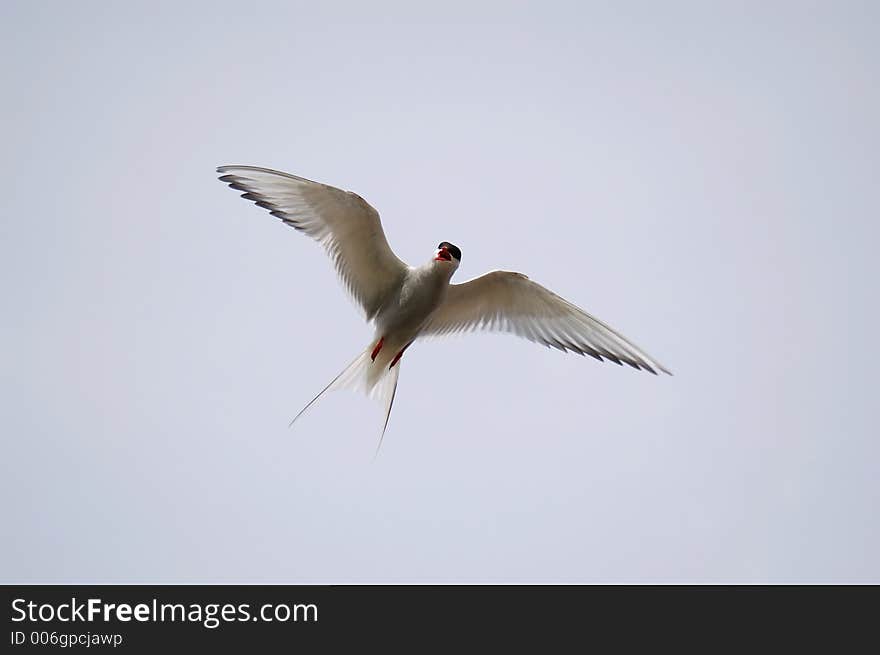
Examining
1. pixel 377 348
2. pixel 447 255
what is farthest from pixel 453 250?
pixel 377 348

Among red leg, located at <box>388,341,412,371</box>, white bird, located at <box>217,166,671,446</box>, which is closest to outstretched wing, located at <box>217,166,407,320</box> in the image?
white bird, located at <box>217,166,671,446</box>

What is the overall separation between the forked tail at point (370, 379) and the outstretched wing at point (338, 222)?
0.42 meters

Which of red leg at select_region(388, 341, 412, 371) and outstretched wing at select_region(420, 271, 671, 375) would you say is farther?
red leg at select_region(388, 341, 412, 371)

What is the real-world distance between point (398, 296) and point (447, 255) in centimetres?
57

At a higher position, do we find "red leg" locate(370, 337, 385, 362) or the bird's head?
the bird's head

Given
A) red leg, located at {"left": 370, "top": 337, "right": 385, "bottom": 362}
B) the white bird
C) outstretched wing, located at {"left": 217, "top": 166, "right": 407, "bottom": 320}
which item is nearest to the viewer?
outstretched wing, located at {"left": 217, "top": 166, "right": 407, "bottom": 320}

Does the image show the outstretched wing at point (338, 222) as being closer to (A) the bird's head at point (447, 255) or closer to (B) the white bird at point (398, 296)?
(B) the white bird at point (398, 296)

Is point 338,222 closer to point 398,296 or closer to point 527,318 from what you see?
point 398,296

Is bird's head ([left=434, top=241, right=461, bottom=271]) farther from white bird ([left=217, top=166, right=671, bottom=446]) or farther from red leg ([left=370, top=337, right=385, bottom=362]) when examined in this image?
red leg ([left=370, top=337, right=385, bottom=362])

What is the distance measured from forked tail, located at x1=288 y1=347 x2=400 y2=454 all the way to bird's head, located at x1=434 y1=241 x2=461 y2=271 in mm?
1016

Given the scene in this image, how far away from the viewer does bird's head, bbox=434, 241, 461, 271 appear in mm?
8039

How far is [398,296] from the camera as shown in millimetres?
8289
